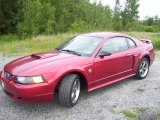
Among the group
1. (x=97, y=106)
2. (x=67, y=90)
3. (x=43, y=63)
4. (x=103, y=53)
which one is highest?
(x=103, y=53)

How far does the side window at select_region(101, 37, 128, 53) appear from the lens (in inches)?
→ 229

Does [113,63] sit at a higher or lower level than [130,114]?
higher

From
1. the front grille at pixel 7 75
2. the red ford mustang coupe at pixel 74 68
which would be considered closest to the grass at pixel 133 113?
the red ford mustang coupe at pixel 74 68

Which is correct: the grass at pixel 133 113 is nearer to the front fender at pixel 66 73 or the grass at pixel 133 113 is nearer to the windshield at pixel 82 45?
the front fender at pixel 66 73

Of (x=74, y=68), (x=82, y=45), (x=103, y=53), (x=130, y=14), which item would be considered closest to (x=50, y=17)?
(x=82, y=45)

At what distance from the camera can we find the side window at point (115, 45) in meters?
5.82

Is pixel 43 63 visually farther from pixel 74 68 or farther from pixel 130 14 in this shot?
pixel 130 14

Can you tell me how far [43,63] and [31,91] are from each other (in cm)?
69

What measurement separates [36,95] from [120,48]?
2627mm

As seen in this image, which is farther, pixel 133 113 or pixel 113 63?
pixel 113 63

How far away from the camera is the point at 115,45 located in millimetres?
6129

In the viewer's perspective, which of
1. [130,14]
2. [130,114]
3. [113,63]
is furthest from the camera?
[130,14]

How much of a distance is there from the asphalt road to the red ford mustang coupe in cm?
25

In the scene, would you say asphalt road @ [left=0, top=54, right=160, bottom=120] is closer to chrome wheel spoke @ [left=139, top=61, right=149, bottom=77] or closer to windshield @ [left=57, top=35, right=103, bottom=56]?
chrome wheel spoke @ [left=139, top=61, right=149, bottom=77]
